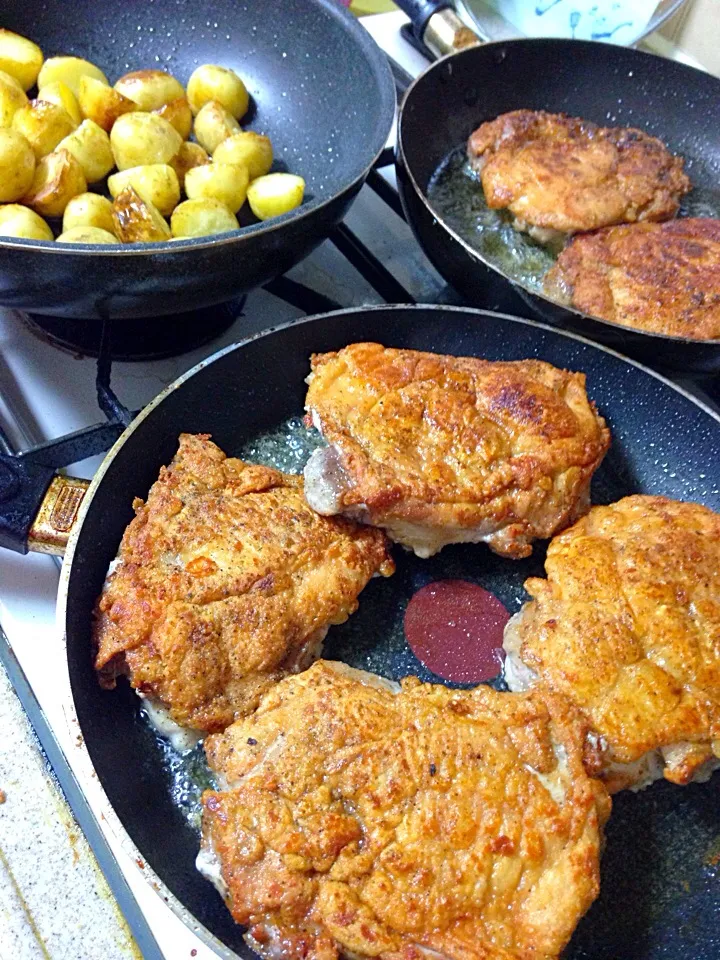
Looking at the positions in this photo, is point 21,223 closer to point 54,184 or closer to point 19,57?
point 54,184

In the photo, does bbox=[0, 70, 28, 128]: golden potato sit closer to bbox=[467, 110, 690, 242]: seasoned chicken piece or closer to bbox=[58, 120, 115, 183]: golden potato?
bbox=[58, 120, 115, 183]: golden potato

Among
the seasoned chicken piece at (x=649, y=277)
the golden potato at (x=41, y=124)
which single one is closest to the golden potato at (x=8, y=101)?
the golden potato at (x=41, y=124)

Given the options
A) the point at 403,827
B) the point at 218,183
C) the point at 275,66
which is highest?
the point at 275,66

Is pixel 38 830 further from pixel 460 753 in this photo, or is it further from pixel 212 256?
pixel 212 256

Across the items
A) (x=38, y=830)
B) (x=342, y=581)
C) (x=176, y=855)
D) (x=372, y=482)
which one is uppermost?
(x=372, y=482)

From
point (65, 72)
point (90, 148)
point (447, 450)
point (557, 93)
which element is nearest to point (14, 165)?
point (90, 148)

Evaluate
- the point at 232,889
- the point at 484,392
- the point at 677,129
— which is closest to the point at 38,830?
the point at 232,889
